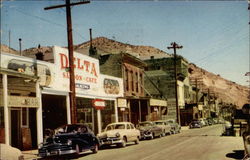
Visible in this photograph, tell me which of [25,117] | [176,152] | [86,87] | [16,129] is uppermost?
[86,87]

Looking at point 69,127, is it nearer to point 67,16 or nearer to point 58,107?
point 67,16

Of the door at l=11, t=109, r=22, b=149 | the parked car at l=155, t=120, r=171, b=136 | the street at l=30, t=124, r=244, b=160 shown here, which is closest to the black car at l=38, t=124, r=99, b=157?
the street at l=30, t=124, r=244, b=160

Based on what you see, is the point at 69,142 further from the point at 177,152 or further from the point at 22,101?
the point at 177,152

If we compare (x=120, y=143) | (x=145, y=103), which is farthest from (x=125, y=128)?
(x=145, y=103)

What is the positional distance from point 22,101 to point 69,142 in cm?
434

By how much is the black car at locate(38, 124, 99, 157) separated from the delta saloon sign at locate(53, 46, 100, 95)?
5.03m

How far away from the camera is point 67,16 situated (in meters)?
22.2

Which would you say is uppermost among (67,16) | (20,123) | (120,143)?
(67,16)

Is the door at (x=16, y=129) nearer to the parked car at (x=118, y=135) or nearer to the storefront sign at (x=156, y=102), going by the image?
the parked car at (x=118, y=135)

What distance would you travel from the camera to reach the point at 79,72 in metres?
27.5

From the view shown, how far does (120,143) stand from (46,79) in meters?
6.10

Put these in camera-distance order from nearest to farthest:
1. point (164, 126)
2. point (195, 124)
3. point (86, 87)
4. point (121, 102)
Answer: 1. point (86, 87)
2. point (164, 126)
3. point (121, 102)
4. point (195, 124)

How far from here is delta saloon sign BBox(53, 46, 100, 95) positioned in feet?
79.0

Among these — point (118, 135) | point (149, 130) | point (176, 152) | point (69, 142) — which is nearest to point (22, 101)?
point (69, 142)
